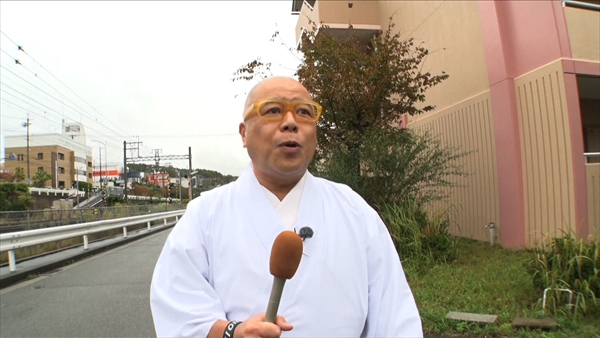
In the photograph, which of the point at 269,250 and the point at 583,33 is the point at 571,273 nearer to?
the point at 269,250

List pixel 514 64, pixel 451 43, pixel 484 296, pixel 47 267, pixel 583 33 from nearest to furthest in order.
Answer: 1. pixel 484 296
2. pixel 583 33
3. pixel 514 64
4. pixel 47 267
5. pixel 451 43

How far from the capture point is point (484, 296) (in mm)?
5090

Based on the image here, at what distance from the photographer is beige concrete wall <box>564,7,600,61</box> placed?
25.0 feet

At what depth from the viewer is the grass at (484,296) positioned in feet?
13.2

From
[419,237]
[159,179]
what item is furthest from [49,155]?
[419,237]

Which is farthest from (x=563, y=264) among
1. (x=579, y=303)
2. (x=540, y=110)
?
(x=540, y=110)

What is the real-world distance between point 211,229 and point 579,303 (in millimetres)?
4285

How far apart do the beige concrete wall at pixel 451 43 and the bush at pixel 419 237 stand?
391 centimetres

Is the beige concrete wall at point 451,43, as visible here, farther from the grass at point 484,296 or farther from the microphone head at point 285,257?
the microphone head at point 285,257

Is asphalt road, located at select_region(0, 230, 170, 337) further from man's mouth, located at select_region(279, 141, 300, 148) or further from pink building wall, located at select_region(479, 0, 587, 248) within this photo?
pink building wall, located at select_region(479, 0, 587, 248)

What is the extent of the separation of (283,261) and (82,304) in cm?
570

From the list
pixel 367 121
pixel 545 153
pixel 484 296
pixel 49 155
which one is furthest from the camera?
pixel 49 155

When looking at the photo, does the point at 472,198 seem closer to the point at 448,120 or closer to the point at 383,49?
the point at 448,120

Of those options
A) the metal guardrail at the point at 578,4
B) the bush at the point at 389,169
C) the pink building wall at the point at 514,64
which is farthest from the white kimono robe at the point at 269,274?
the metal guardrail at the point at 578,4
